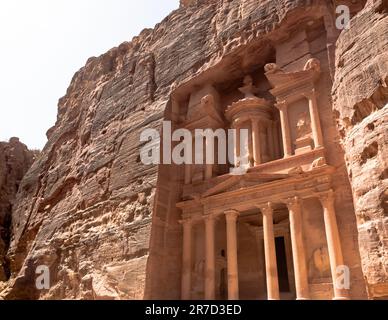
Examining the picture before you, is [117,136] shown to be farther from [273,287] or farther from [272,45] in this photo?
[273,287]

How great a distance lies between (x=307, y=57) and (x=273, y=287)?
25.4 feet

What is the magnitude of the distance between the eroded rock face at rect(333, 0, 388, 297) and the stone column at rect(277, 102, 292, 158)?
8.35 ft

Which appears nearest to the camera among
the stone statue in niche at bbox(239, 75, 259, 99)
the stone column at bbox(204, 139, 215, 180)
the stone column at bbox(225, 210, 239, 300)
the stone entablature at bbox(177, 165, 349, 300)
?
the stone entablature at bbox(177, 165, 349, 300)

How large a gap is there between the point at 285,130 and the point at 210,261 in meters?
5.09

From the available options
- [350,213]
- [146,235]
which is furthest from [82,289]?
[350,213]

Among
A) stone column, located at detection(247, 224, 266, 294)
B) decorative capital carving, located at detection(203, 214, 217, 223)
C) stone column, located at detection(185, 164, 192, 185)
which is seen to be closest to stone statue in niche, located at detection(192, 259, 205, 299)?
decorative capital carving, located at detection(203, 214, 217, 223)

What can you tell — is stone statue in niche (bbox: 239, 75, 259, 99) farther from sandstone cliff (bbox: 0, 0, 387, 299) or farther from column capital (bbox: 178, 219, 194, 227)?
column capital (bbox: 178, 219, 194, 227)

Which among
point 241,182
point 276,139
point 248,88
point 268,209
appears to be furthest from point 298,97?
point 268,209

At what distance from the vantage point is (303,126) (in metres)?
12.5

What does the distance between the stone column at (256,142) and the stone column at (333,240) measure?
311cm

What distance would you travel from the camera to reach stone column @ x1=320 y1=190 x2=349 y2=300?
941 cm

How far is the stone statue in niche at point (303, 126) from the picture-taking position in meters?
12.3

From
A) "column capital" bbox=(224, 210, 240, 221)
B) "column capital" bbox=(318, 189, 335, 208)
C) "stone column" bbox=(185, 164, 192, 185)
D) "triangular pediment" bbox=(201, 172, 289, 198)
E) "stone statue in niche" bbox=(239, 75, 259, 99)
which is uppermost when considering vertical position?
"stone statue in niche" bbox=(239, 75, 259, 99)

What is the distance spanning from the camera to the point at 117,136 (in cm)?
1647
